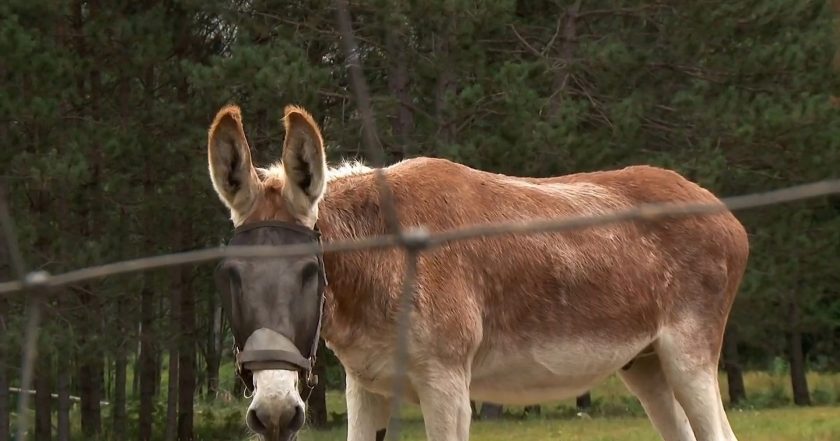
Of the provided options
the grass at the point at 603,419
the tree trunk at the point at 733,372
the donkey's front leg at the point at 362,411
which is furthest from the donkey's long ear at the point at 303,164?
the tree trunk at the point at 733,372

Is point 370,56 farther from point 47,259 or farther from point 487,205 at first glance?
point 487,205

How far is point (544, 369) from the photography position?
537cm

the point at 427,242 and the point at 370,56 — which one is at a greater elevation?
the point at 370,56

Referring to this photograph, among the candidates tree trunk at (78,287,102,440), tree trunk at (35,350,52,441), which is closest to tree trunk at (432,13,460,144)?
tree trunk at (78,287,102,440)

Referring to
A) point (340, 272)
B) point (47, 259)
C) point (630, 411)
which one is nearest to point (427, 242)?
point (340, 272)

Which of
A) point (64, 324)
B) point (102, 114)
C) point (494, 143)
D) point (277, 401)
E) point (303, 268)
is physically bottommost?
point (277, 401)

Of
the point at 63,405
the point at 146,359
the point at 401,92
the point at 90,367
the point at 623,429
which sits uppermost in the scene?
the point at 401,92

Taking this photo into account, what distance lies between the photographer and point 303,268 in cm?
433

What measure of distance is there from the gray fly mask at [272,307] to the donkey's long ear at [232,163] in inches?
7.5

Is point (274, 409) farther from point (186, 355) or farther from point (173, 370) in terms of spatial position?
point (173, 370)

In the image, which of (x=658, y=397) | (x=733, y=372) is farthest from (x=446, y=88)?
(x=658, y=397)

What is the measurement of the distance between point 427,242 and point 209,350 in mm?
25092

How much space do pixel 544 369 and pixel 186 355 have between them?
1440cm

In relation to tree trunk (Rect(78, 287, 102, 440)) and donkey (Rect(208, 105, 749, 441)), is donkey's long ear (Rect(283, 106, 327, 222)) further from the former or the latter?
tree trunk (Rect(78, 287, 102, 440))
